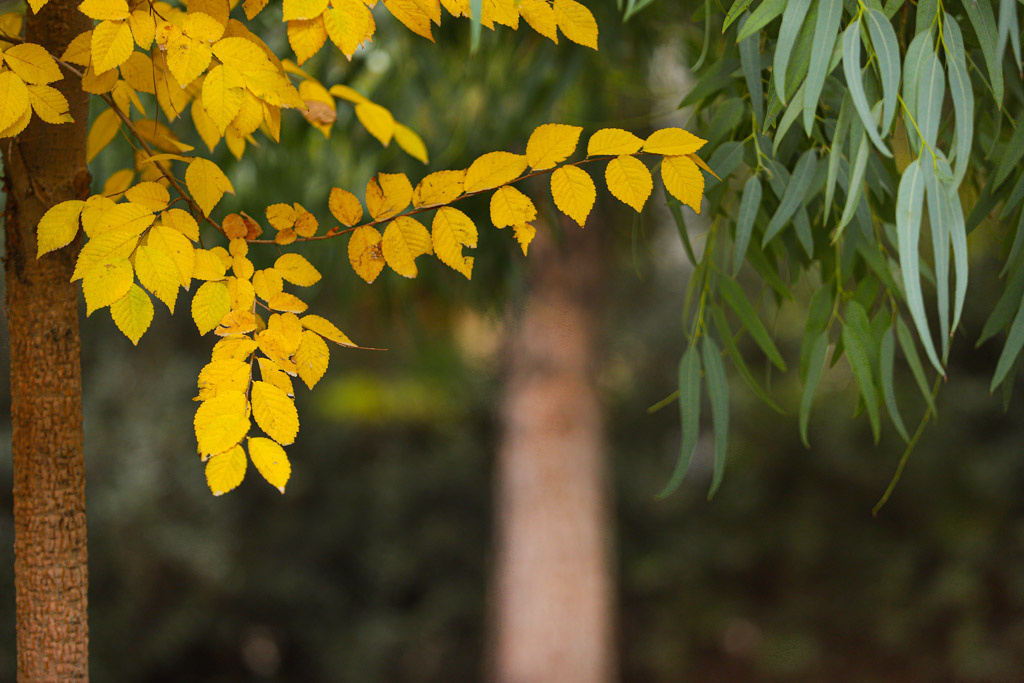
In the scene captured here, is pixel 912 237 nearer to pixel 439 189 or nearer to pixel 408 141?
pixel 439 189

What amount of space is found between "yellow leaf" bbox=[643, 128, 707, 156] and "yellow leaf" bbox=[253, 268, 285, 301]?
1.18 feet

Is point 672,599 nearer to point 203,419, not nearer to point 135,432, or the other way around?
point 135,432

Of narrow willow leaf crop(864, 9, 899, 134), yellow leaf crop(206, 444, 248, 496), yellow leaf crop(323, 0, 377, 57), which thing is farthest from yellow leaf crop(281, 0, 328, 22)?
narrow willow leaf crop(864, 9, 899, 134)

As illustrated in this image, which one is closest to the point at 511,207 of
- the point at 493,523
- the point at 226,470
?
the point at 226,470

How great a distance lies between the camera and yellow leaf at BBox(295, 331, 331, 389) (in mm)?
741

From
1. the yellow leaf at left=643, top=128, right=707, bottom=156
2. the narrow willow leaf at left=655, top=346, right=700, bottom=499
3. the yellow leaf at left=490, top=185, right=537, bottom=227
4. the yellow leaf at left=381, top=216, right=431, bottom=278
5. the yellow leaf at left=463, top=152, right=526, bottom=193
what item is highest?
the yellow leaf at left=643, top=128, right=707, bottom=156

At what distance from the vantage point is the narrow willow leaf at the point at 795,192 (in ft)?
2.89

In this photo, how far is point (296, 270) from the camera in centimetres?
78

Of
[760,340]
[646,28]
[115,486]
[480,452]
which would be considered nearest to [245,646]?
[115,486]

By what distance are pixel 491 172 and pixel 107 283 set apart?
0.33 meters

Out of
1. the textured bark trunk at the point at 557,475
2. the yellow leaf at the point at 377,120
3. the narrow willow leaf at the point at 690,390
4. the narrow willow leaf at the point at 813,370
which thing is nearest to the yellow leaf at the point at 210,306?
the yellow leaf at the point at 377,120

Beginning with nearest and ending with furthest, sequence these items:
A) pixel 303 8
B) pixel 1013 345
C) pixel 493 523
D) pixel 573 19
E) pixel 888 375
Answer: pixel 303 8
pixel 573 19
pixel 1013 345
pixel 888 375
pixel 493 523

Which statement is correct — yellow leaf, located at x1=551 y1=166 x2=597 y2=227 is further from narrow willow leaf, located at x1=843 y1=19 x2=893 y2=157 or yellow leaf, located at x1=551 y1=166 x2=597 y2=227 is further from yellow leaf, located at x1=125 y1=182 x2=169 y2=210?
yellow leaf, located at x1=125 y1=182 x2=169 y2=210

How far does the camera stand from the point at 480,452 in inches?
165
